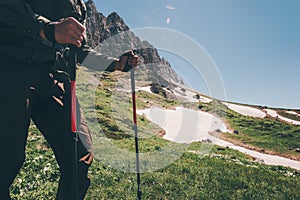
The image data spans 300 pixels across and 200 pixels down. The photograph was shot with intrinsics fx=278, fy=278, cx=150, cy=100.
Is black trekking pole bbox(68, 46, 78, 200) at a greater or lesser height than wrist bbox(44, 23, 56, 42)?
lesser

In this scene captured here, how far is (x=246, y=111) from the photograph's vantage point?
6594 inches

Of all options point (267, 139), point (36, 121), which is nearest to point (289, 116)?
point (267, 139)

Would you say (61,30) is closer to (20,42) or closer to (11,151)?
(20,42)

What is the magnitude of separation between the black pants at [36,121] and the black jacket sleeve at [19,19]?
0.42 meters

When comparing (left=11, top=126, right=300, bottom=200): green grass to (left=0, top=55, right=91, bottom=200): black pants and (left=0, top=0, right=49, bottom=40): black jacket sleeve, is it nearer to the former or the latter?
(left=0, top=55, right=91, bottom=200): black pants

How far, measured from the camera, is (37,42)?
3.57m

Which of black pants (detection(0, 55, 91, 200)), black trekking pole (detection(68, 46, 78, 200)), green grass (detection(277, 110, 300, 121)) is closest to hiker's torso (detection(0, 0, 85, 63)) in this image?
black pants (detection(0, 55, 91, 200))

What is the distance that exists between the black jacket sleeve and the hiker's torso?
0.42ft

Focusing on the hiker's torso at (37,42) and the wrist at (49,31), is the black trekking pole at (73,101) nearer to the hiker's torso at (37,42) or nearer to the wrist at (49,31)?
the hiker's torso at (37,42)

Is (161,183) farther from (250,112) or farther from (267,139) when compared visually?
(250,112)

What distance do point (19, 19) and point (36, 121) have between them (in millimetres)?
1491

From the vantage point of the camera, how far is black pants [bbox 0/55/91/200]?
331cm

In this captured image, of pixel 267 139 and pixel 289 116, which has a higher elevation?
pixel 289 116

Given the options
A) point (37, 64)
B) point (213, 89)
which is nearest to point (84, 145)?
point (37, 64)
